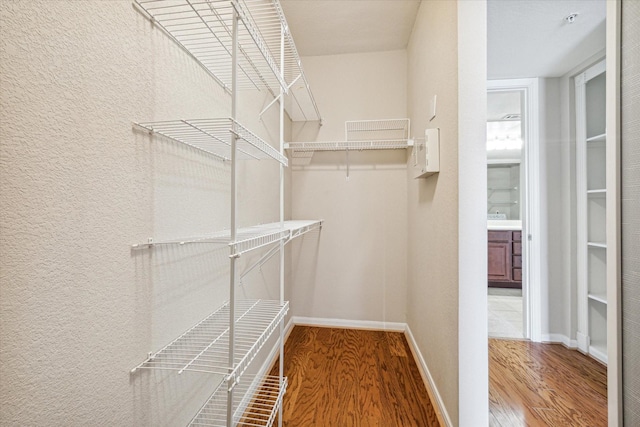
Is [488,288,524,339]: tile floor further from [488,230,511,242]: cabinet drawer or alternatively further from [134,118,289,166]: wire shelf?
[134,118,289,166]: wire shelf

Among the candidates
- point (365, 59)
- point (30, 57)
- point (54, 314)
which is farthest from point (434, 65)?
point (54, 314)

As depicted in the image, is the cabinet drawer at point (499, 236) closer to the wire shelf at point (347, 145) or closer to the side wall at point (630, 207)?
the wire shelf at point (347, 145)

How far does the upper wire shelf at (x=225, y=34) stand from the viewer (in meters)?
0.83

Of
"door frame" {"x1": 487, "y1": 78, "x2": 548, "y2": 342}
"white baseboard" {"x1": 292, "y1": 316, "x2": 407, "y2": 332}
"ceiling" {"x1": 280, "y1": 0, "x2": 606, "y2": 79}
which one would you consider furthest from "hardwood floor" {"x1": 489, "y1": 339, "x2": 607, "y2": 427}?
"ceiling" {"x1": 280, "y1": 0, "x2": 606, "y2": 79}

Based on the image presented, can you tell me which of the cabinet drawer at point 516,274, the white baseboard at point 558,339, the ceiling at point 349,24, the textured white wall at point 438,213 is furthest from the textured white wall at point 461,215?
the cabinet drawer at point 516,274

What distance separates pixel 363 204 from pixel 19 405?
7.64 ft

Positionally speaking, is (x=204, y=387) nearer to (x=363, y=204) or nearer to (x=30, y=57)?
(x=30, y=57)

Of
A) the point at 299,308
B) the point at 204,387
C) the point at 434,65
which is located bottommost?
the point at 299,308

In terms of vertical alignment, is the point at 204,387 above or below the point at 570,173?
below

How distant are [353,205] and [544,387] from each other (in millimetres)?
1834

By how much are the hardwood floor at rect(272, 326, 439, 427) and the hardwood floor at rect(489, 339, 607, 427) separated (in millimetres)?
459

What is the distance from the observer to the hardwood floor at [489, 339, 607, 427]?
1.50 metres

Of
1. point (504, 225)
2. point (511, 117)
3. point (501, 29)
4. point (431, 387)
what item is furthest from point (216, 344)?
point (504, 225)

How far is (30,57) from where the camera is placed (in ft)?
1.73
